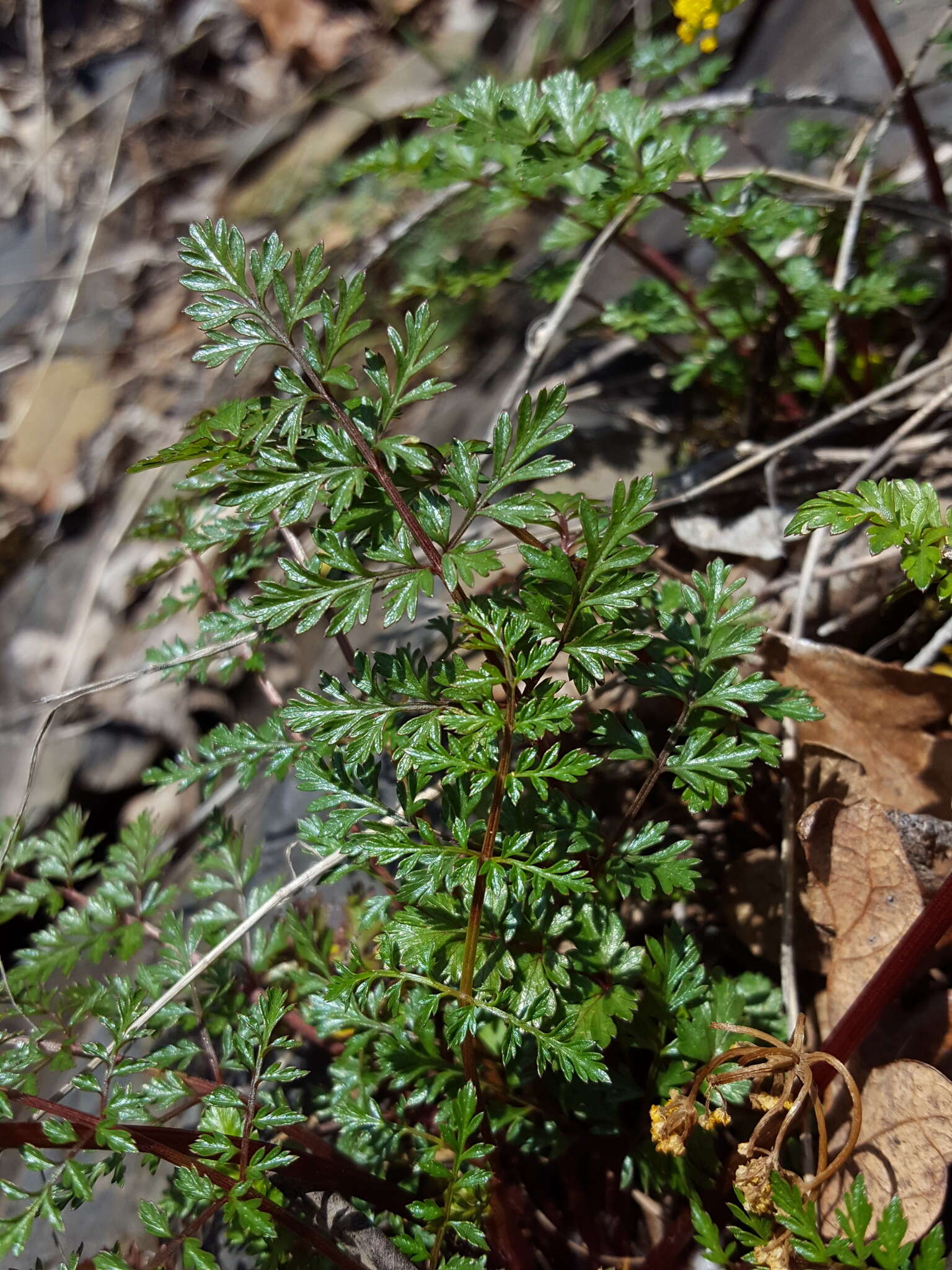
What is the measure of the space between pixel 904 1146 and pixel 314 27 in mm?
7869

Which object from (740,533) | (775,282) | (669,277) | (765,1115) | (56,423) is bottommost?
(765,1115)

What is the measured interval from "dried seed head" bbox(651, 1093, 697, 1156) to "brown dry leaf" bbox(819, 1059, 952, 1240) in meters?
0.44

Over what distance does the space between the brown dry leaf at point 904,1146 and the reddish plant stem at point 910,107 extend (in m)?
2.24

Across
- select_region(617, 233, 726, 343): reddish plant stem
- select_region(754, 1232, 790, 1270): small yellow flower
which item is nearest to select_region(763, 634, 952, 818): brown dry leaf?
select_region(754, 1232, 790, 1270): small yellow flower

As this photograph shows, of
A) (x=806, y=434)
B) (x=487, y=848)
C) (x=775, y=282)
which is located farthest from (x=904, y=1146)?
(x=775, y=282)

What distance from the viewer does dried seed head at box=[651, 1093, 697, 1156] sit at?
149 cm

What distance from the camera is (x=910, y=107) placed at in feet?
8.14

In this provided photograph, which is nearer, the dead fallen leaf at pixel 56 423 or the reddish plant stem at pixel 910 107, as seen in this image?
the reddish plant stem at pixel 910 107

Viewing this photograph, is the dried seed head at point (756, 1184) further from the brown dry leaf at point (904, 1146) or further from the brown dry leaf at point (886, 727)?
the brown dry leaf at point (886, 727)

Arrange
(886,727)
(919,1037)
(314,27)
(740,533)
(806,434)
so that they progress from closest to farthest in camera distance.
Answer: (919,1037) < (886,727) < (806,434) < (740,533) < (314,27)

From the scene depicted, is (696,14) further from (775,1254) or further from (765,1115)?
(775,1254)

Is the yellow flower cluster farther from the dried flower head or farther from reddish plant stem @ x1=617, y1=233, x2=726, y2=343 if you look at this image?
the dried flower head

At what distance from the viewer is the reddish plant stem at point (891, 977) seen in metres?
1.51

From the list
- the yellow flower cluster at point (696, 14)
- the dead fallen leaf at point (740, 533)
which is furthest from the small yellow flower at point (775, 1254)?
the yellow flower cluster at point (696, 14)
